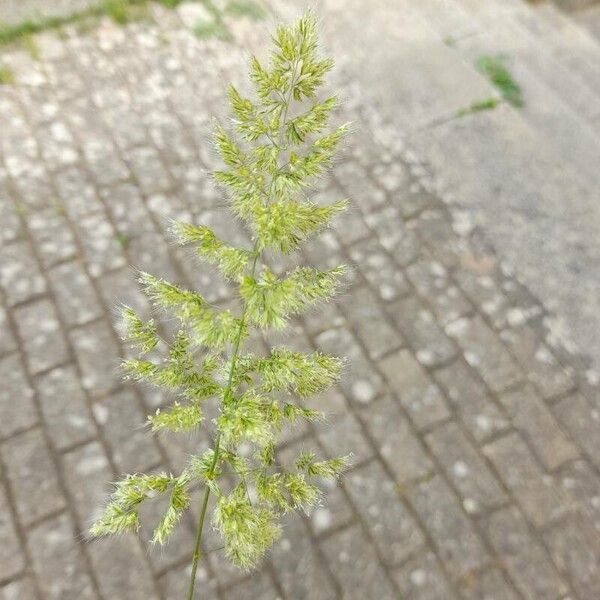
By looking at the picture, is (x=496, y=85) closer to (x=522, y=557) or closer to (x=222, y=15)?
(x=222, y=15)

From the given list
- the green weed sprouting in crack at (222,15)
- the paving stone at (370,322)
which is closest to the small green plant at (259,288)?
the paving stone at (370,322)

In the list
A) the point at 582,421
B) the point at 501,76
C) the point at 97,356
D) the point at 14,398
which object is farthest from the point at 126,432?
the point at 501,76

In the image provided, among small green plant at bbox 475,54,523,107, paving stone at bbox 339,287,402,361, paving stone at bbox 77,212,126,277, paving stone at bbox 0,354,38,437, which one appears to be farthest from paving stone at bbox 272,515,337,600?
small green plant at bbox 475,54,523,107

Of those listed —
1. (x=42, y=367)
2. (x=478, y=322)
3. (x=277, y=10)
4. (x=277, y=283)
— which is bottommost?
(x=42, y=367)

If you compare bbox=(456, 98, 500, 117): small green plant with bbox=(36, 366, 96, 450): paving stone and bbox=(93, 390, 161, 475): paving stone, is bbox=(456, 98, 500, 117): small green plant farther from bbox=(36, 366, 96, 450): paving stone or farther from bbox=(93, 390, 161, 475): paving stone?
bbox=(36, 366, 96, 450): paving stone

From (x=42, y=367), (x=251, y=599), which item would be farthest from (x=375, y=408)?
(x=42, y=367)

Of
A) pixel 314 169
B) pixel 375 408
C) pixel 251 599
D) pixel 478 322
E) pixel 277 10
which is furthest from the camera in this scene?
pixel 277 10

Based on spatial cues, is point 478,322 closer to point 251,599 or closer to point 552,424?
point 552,424
